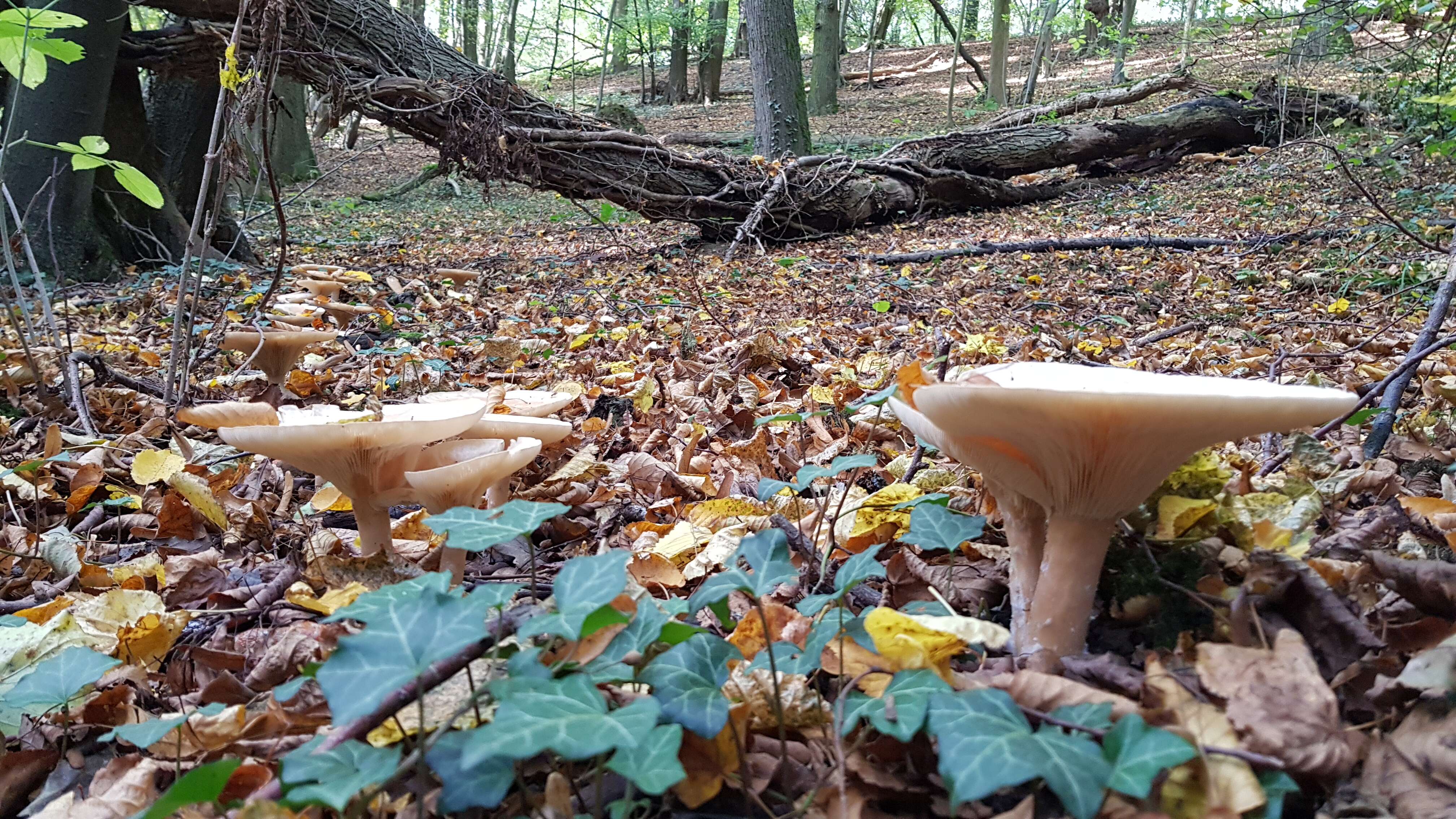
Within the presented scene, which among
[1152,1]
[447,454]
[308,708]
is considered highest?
[1152,1]

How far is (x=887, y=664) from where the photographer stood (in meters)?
1.10

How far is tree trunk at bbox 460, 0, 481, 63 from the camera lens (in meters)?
20.4

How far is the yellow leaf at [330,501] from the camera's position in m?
2.20

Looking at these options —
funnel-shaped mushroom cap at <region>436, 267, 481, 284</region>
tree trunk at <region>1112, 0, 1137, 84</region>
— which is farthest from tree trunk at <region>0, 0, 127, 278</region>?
tree trunk at <region>1112, 0, 1137, 84</region>

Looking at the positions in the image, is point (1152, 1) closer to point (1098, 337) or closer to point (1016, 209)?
point (1016, 209)

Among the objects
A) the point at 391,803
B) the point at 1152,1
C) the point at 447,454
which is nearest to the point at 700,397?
the point at 447,454

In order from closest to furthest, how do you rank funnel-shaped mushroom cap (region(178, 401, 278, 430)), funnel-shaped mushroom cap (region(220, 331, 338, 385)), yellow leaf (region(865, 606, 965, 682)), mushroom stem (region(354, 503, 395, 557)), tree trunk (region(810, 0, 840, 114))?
yellow leaf (region(865, 606, 965, 682)), funnel-shaped mushroom cap (region(178, 401, 278, 430)), mushroom stem (region(354, 503, 395, 557)), funnel-shaped mushroom cap (region(220, 331, 338, 385)), tree trunk (region(810, 0, 840, 114))

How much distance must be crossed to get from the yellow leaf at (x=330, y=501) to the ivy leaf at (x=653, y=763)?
1.66 metres

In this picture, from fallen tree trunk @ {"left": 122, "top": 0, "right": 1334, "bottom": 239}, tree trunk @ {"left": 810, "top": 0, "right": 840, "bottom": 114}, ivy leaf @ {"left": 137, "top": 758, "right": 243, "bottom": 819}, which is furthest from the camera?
tree trunk @ {"left": 810, "top": 0, "right": 840, "bottom": 114}

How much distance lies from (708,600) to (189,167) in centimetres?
832

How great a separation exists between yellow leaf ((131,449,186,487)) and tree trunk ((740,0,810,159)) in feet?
26.2

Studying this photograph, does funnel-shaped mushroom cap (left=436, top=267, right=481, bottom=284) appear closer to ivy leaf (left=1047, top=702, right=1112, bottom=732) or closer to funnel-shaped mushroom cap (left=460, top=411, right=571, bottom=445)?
funnel-shaped mushroom cap (left=460, top=411, right=571, bottom=445)

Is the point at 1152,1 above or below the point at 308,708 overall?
above

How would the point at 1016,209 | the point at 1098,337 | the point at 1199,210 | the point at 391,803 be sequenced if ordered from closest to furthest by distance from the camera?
the point at 391,803
the point at 1098,337
the point at 1199,210
the point at 1016,209
